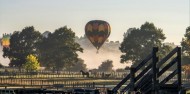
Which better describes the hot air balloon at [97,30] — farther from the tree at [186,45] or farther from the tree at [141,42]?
the tree at [186,45]

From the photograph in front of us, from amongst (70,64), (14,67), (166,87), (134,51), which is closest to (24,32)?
(14,67)

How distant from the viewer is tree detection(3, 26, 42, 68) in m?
132

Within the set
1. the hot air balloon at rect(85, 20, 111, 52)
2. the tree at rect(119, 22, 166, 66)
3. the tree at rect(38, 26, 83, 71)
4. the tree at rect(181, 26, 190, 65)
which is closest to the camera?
the tree at rect(181, 26, 190, 65)

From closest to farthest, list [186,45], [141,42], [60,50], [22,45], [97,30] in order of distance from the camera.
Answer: [186,45]
[141,42]
[60,50]
[97,30]
[22,45]

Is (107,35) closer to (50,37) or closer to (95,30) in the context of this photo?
(95,30)

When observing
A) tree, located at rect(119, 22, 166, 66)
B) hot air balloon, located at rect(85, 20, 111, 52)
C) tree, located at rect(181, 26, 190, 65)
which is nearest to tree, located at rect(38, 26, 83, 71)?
hot air balloon, located at rect(85, 20, 111, 52)

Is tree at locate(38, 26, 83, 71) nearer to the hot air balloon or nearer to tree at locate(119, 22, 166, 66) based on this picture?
the hot air balloon

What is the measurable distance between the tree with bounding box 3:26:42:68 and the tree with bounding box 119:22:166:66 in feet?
103

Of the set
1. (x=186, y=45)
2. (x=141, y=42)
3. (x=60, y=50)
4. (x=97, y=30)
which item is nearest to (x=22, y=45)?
(x=60, y=50)

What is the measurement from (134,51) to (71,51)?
21123mm

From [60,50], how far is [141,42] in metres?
24.9

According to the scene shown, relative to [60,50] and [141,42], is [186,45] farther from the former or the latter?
[60,50]

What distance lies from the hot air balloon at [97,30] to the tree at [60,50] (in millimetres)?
5059

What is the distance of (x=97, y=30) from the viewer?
130250 millimetres
